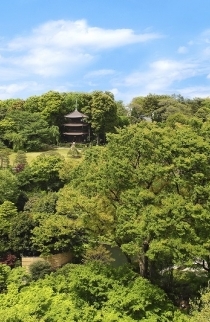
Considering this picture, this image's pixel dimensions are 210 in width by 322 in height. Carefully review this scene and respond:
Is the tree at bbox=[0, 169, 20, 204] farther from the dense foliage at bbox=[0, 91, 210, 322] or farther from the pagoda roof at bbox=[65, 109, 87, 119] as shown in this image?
the pagoda roof at bbox=[65, 109, 87, 119]

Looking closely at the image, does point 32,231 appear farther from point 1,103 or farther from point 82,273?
point 1,103

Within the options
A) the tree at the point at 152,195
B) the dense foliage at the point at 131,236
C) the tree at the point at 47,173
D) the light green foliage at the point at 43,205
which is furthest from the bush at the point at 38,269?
the tree at the point at 47,173

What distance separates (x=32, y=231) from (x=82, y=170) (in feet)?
13.5

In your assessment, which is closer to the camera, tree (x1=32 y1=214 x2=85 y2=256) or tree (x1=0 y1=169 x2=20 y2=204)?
tree (x1=32 y1=214 x2=85 y2=256)

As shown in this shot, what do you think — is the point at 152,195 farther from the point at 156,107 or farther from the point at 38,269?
the point at 156,107

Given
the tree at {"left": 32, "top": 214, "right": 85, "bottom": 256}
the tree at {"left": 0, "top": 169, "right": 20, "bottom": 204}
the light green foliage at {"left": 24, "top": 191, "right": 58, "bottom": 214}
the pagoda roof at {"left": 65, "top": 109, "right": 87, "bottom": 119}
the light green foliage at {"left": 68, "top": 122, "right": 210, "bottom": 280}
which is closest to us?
the light green foliage at {"left": 68, "top": 122, "right": 210, "bottom": 280}

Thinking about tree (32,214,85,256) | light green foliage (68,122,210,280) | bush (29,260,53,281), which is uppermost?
light green foliage (68,122,210,280)

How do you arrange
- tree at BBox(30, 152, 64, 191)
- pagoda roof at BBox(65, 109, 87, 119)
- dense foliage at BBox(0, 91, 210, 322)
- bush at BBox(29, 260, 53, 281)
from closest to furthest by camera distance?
dense foliage at BBox(0, 91, 210, 322) < bush at BBox(29, 260, 53, 281) < tree at BBox(30, 152, 64, 191) < pagoda roof at BBox(65, 109, 87, 119)

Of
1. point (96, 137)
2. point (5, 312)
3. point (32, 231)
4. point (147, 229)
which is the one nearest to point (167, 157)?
point (147, 229)

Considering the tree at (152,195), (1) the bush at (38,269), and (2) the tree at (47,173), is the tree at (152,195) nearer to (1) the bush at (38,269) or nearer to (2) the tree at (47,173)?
(1) the bush at (38,269)

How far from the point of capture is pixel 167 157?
40.7 feet

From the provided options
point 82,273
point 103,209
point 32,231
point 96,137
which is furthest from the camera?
point 96,137

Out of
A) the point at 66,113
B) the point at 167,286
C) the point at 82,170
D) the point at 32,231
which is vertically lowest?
the point at 167,286

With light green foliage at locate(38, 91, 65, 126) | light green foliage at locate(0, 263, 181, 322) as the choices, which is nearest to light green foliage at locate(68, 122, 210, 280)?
light green foliage at locate(0, 263, 181, 322)
